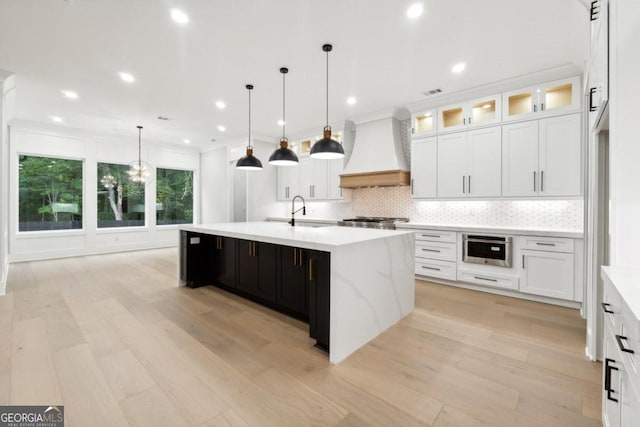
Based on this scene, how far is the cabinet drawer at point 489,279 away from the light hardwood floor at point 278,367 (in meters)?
0.35

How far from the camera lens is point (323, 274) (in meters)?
2.25

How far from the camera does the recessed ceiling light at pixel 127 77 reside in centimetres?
372

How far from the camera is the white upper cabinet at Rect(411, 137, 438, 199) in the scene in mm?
4652

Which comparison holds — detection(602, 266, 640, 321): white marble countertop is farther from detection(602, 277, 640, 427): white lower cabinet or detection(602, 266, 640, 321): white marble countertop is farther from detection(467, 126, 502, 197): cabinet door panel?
detection(467, 126, 502, 197): cabinet door panel

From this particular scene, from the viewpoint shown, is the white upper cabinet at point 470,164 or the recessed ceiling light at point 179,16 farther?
the white upper cabinet at point 470,164

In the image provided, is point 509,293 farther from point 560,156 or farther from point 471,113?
point 471,113

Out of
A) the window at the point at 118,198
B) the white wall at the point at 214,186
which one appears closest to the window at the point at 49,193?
the window at the point at 118,198

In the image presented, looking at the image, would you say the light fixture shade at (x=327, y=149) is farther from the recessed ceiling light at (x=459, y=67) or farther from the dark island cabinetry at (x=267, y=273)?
the recessed ceiling light at (x=459, y=67)

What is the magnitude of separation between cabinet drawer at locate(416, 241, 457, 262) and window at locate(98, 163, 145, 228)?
7095 millimetres

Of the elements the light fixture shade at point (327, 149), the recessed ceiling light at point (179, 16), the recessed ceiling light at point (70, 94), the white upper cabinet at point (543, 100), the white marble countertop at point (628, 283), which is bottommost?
the white marble countertop at point (628, 283)

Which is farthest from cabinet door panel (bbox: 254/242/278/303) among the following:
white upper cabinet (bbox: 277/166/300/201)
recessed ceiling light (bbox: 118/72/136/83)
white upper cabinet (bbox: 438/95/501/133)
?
white upper cabinet (bbox: 277/166/300/201)

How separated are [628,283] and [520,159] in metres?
3.30

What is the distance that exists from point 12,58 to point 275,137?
15.1 feet

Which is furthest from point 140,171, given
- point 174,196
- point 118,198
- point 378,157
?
point 378,157
